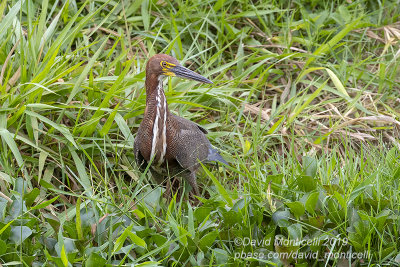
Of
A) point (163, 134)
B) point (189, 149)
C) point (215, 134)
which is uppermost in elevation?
point (163, 134)

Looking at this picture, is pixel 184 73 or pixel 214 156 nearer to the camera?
pixel 184 73

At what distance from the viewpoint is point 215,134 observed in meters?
4.88

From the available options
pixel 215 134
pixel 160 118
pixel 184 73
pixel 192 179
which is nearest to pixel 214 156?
pixel 192 179

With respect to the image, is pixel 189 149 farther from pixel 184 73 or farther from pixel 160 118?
pixel 184 73

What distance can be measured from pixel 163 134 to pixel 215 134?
0.70 meters

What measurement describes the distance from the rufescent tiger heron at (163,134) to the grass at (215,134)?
0.54ft

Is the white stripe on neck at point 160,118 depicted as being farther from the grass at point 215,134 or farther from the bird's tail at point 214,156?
the bird's tail at point 214,156

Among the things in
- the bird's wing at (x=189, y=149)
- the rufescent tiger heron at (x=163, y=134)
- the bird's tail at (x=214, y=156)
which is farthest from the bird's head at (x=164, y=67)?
the bird's tail at (x=214, y=156)

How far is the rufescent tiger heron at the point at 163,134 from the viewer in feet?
14.0

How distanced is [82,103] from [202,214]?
141 centimetres

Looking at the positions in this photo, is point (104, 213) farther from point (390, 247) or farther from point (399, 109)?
point (399, 109)

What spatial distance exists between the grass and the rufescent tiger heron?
16cm

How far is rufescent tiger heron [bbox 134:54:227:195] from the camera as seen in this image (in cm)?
427

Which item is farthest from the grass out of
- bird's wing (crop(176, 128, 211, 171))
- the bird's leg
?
bird's wing (crop(176, 128, 211, 171))
